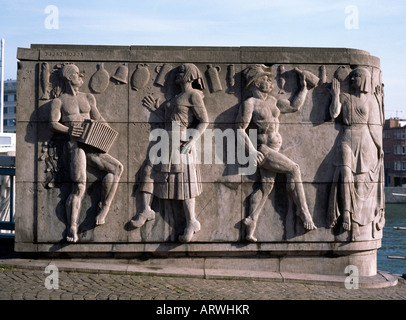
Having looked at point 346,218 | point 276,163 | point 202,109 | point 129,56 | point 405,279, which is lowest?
point 405,279

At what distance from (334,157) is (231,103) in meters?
1.94

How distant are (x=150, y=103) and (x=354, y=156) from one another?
3505 millimetres

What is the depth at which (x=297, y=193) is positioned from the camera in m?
8.97

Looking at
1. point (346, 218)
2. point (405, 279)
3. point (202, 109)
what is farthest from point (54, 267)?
point (405, 279)

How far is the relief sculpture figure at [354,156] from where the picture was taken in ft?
29.7

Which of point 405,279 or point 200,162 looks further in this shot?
point 405,279

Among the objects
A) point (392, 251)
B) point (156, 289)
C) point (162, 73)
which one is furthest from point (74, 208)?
point (392, 251)

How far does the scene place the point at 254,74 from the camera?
8.96 meters

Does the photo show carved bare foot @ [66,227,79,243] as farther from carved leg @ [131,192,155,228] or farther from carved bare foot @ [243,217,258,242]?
carved bare foot @ [243,217,258,242]

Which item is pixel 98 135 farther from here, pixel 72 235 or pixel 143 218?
pixel 72 235

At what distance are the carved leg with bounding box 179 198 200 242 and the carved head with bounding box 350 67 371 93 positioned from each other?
332 centimetres

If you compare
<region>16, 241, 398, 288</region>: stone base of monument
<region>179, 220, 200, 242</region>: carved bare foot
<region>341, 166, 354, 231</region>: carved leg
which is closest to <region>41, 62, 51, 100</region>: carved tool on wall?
<region>16, 241, 398, 288</region>: stone base of monument

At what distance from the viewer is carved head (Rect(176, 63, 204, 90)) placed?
884 centimetres
